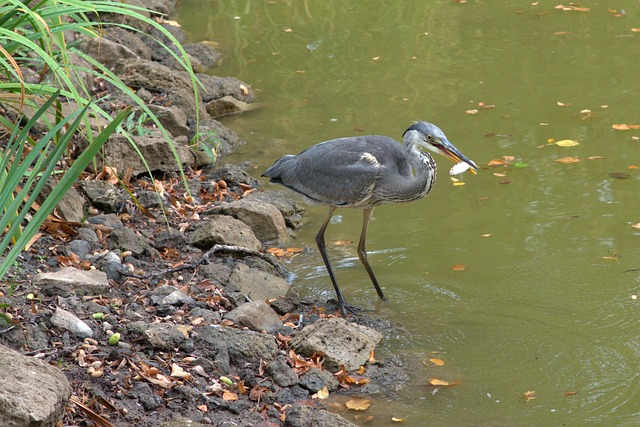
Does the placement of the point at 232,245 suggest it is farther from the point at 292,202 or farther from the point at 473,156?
the point at 473,156

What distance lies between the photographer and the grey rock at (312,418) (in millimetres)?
4129

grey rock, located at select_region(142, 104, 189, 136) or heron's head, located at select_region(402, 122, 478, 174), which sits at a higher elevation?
heron's head, located at select_region(402, 122, 478, 174)

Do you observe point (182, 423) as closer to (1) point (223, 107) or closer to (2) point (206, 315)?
(2) point (206, 315)

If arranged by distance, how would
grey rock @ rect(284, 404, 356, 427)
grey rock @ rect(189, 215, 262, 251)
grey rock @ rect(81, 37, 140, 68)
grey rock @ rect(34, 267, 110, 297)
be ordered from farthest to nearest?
grey rock @ rect(81, 37, 140, 68) < grey rock @ rect(189, 215, 262, 251) < grey rock @ rect(34, 267, 110, 297) < grey rock @ rect(284, 404, 356, 427)

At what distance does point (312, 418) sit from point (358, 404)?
1.57ft

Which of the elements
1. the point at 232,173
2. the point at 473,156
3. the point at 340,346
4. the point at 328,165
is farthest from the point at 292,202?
the point at 340,346

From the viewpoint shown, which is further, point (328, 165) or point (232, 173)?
point (232, 173)

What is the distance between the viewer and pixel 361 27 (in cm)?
1173

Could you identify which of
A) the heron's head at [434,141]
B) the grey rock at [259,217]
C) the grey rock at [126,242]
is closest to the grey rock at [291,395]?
the grey rock at [126,242]

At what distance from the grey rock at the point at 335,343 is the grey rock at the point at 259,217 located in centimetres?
164

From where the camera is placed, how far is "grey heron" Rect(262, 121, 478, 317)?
5730mm

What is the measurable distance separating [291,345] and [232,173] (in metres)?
2.84

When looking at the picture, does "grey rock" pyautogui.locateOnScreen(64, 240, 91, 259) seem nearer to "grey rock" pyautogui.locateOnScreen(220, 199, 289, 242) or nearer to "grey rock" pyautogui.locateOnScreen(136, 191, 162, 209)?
"grey rock" pyautogui.locateOnScreen(136, 191, 162, 209)

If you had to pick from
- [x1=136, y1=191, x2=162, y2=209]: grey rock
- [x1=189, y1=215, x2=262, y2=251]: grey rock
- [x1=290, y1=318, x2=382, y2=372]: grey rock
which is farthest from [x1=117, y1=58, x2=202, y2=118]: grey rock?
[x1=290, y1=318, x2=382, y2=372]: grey rock
